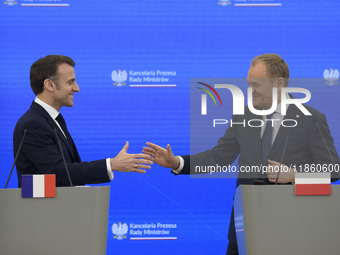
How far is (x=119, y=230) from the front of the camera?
3117 millimetres

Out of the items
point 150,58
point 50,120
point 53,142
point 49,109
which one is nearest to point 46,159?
point 53,142

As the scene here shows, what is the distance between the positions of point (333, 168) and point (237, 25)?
184 centimetres

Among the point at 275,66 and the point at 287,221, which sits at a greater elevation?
the point at 275,66

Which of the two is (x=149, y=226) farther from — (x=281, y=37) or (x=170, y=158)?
(x=281, y=37)

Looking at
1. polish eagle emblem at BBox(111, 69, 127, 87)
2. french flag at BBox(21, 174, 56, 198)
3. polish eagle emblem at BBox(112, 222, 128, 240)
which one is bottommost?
polish eagle emblem at BBox(112, 222, 128, 240)

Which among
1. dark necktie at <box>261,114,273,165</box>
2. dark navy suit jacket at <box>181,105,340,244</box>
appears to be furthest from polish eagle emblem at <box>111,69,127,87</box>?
dark necktie at <box>261,114,273,165</box>

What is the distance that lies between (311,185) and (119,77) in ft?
6.90

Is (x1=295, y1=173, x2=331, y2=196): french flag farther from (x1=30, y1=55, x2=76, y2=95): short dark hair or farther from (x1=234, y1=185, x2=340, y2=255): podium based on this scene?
(x1=30, y1=55, x2=76, y2=95): short dark hair

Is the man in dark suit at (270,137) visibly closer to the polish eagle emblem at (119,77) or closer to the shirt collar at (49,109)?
the shirt collar at (49,109)

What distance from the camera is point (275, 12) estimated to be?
3.21m

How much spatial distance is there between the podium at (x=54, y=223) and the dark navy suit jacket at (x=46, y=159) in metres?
0.43

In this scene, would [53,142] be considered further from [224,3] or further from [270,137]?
[224,3]

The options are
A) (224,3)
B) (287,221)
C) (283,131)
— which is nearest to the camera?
(287,221)

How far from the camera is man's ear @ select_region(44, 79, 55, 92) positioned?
7.43 feet
